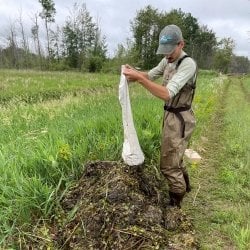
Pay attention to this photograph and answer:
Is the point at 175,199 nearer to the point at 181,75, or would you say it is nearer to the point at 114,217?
the point at 114,217

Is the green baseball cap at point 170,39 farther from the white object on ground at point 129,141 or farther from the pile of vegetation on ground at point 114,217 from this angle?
the pile of vegetation on ground at point 114,217

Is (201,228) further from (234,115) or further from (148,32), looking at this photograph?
(148,32)

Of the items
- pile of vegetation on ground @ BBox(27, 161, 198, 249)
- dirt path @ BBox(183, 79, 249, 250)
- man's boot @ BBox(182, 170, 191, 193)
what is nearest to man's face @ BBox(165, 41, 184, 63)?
pile of vegetation on ground @ BBox(27, 161, 198, 249)

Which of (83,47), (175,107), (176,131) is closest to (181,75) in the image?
(175,107)

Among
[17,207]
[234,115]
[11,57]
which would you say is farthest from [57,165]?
[11,57]

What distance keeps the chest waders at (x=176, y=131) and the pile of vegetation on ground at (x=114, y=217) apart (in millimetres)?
387

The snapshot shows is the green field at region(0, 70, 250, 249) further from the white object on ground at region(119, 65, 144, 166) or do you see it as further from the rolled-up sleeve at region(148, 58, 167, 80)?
the rolled-up sleeve at region(148, 58, 167, 80)

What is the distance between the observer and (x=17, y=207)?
132 inches

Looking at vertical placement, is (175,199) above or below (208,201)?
above

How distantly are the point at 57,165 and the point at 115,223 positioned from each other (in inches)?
40.7

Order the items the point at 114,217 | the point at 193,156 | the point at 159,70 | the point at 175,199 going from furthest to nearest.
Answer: the point at 193,156, the point at 159,70, the point at 175,199, the point at 114,217

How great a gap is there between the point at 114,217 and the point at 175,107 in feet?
4.83

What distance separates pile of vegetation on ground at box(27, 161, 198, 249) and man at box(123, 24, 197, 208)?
1.37 feet

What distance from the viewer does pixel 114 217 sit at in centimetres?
327
